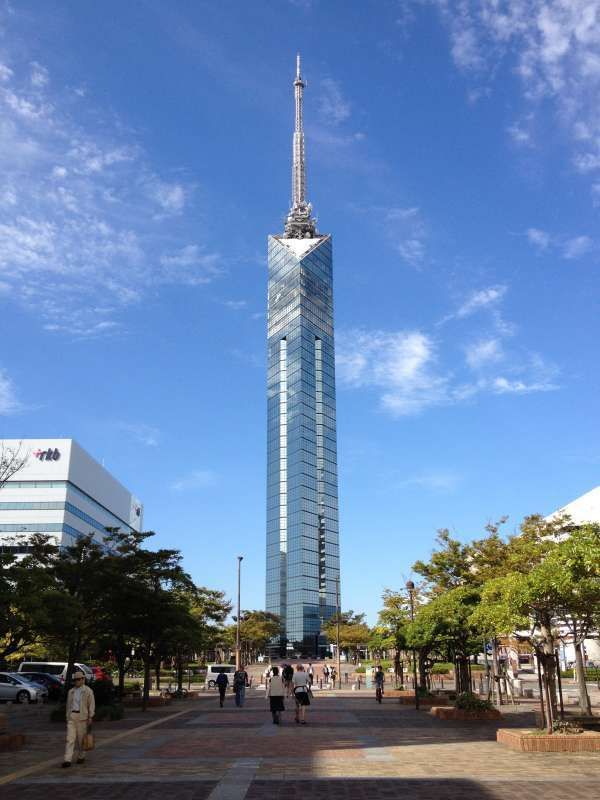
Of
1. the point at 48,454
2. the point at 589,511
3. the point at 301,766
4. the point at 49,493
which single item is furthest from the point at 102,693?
the point at 48,454

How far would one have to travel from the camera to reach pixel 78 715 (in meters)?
13.5

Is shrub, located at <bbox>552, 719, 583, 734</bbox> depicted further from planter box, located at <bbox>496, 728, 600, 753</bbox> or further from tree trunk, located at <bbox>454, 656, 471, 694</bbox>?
tree trunk, located at <bbox>454, 656, 471, 694</bbox>

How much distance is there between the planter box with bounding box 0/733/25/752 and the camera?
620 inches

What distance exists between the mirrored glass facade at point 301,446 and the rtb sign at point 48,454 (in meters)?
65.9

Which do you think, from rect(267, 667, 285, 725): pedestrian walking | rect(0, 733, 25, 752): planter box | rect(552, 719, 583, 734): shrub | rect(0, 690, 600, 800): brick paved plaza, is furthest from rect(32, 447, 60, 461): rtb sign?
rect(552, 719, 583, 734): shrub

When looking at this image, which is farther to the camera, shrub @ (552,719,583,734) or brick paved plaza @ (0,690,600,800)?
shrub @ (552,719,583,734)

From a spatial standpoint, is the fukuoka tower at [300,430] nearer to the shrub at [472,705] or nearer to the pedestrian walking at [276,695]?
the shrub at [472,705]

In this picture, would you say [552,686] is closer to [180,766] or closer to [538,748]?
[538,748]

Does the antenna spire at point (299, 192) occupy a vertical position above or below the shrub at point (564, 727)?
above

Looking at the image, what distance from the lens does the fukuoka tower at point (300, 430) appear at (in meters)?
153

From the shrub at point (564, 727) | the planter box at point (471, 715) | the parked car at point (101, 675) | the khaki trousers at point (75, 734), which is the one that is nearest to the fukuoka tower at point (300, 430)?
the parked car at point (101, 675)

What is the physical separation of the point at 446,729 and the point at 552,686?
4802mm

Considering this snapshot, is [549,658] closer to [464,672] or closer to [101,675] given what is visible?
[464,672]

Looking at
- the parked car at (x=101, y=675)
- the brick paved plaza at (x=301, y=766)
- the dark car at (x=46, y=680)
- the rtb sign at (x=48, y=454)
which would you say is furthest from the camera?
the rtb sign at (x=48, y=454)
